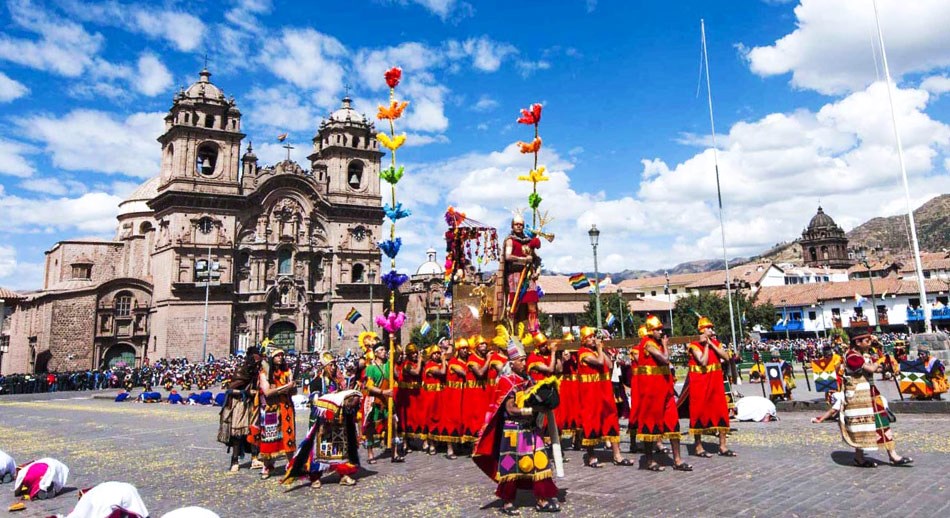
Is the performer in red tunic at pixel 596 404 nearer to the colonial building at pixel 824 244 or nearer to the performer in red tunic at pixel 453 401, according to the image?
the performer in red tunic at pixel 453 401

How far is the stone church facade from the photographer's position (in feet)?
149

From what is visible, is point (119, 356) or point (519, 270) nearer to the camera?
point (519, 270)

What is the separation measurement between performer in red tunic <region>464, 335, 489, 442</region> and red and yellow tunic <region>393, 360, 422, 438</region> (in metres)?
1.20

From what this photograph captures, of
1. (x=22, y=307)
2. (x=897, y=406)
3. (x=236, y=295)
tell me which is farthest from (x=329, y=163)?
(x=897, y=406)

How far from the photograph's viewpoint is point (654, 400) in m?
8.45

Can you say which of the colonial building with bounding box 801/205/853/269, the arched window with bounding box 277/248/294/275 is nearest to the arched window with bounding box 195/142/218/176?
the arched window with bounding box 277/248/294/275

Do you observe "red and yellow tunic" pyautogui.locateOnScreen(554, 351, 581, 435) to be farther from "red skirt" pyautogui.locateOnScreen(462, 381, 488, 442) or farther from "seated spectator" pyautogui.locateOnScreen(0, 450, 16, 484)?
"seated spectator" pyautogui.locateOnScreen(0, 450, 16, 484)

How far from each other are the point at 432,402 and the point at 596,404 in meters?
3.26

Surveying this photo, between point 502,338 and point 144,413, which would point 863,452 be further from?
point 144,413

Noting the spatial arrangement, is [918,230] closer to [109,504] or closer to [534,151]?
[534,151]

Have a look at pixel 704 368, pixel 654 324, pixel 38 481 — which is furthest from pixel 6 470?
pixel 704 368

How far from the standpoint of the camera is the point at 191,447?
491 inches

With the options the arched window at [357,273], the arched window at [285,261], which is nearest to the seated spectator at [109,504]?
the arched window at [285,261]

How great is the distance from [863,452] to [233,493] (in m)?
8.90
